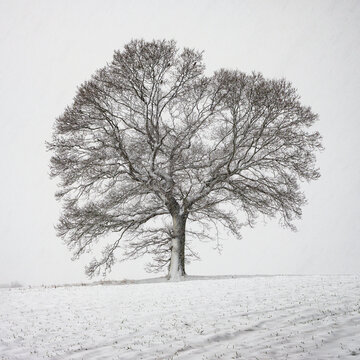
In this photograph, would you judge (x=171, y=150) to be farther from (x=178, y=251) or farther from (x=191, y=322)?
(x=191, y=322)

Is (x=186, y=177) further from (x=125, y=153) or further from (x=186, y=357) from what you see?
(x=186, y=357)

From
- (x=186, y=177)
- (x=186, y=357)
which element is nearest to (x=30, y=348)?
(x=186, y=357)

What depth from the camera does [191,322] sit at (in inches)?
385

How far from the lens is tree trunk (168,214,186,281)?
19.5 metres

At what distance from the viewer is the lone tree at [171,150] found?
18016 mm

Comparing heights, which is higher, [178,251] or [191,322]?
[178,251]

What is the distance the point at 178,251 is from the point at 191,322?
32.3 feet

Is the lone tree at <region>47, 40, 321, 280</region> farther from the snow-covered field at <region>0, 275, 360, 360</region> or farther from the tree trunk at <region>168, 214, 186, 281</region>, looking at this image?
the snow-covered field at <region>0, 275, 360, 360</region>

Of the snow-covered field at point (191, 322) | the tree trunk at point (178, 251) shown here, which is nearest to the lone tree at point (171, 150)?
the tree trunk at point (178, 251)

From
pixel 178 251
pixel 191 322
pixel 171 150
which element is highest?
pixel 171 150

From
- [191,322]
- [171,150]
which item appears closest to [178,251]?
[171,150]

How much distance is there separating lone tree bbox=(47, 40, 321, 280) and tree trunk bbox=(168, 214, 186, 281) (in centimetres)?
5

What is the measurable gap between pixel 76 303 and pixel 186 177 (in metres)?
9.14

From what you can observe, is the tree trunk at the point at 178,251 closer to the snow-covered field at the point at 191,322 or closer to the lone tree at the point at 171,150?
the lone tree at the point at 171,150
